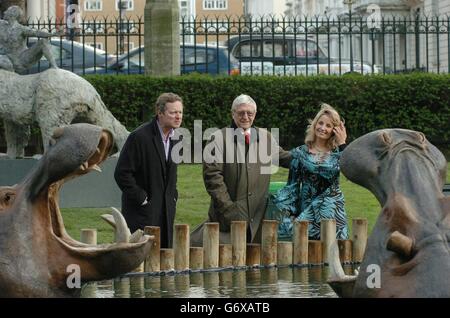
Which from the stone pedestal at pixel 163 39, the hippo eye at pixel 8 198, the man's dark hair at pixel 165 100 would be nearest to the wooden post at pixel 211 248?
the man's dark hair at pixel 165 100

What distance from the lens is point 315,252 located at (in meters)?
6.69

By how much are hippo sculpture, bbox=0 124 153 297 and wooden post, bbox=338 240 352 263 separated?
2.98m

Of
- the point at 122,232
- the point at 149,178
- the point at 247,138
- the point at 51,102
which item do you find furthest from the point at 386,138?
the point at 51,102

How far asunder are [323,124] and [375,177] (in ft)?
13.8

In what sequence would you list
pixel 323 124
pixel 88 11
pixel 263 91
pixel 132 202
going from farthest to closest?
pixel 88 11, pixel 263 91, pixel 132 202, pixel 323 124

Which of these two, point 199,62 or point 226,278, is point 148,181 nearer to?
point 226,278

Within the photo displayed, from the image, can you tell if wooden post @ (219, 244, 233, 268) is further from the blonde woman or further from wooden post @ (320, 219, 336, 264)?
the blonde woman

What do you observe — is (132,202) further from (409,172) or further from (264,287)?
(409,172)

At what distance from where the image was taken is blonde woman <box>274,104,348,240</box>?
25.4 feet

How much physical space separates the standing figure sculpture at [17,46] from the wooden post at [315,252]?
309 inches

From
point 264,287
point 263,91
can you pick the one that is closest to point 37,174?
point 264,287

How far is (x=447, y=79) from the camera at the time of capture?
798 inches

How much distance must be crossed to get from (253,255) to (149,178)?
2157mm
